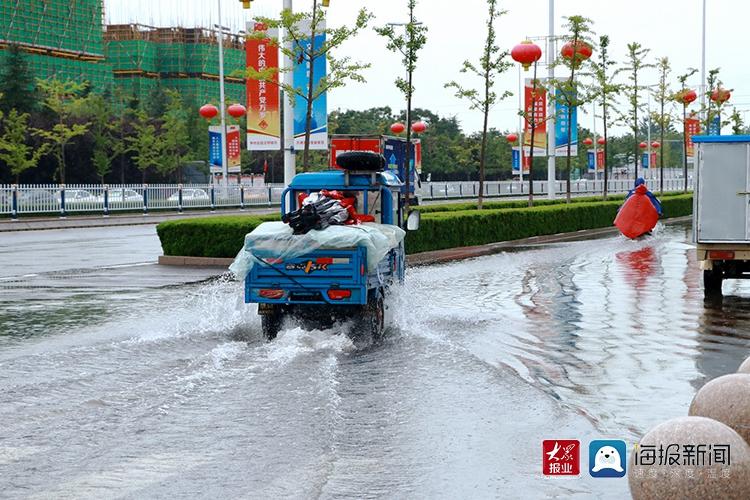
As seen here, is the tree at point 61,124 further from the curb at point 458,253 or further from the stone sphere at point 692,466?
the stone sphere at point 692,466

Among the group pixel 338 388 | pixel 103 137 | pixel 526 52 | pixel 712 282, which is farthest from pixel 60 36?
pixel 338 388

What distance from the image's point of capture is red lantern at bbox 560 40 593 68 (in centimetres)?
3988

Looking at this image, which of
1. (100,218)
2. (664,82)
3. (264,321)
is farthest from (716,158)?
(664,82)

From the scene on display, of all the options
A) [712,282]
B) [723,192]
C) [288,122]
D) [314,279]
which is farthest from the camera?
[288,122]

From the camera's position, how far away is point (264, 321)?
42.3 ft

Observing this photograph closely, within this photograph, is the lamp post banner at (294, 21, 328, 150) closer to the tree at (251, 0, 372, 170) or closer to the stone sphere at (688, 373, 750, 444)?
the tree at (251, 0, 372, 170)

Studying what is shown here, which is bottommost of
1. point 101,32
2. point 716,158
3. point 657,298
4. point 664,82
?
point 657,298

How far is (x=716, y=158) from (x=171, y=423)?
450 inches

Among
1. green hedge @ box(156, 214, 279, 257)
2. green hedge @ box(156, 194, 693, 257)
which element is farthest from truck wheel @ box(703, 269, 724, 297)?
green hedge @ box(156, 214, 279, 257)

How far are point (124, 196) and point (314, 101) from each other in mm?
24999

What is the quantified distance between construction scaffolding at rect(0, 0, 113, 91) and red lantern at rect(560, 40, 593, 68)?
63670mm

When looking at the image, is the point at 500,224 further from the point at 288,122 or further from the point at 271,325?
the point at 271,325

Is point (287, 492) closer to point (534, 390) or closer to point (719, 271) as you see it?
point (534, 390)

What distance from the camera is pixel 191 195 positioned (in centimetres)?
5616
